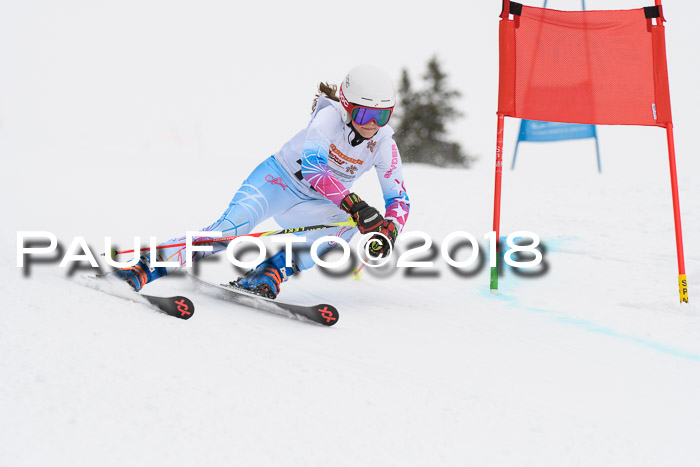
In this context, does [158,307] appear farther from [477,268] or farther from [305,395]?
[477,268]

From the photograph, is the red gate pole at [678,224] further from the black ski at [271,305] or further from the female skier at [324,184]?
the black ski at [271,305]

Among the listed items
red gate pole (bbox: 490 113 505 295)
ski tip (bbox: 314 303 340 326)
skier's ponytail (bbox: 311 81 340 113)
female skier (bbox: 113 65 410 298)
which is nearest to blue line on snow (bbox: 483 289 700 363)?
red gate pole (bbox: 490 113 505 295)

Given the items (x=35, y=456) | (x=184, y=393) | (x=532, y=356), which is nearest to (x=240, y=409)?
(x=184, y=393)

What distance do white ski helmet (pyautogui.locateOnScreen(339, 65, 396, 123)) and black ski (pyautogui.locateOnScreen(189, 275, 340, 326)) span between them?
1142 mm

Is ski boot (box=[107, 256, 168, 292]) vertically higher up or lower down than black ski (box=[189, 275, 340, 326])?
higher up

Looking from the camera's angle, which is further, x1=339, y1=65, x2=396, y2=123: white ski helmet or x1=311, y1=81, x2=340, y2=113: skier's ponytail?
x1=311, y1=81, x2=340, y2=113: skier's ponytail

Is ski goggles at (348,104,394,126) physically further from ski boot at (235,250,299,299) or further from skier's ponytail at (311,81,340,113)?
ski boot at (235,250,299,299)

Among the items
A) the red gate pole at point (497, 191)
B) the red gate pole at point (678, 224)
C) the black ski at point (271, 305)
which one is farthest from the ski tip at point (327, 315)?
the red gate pole at point (678, 224)

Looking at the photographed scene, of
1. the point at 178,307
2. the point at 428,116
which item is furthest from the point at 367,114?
the point at 428,116

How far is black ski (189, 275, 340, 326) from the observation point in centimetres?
318

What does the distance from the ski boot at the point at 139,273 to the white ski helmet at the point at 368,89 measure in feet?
4.56

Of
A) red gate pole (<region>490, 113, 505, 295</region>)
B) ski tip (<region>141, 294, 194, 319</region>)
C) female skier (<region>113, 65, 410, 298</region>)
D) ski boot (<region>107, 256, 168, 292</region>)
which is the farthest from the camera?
red gate pole (<region>490, 113, 505, 295</region>)

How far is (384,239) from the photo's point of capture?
359 centimetres

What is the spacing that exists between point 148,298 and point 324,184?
110 cm
